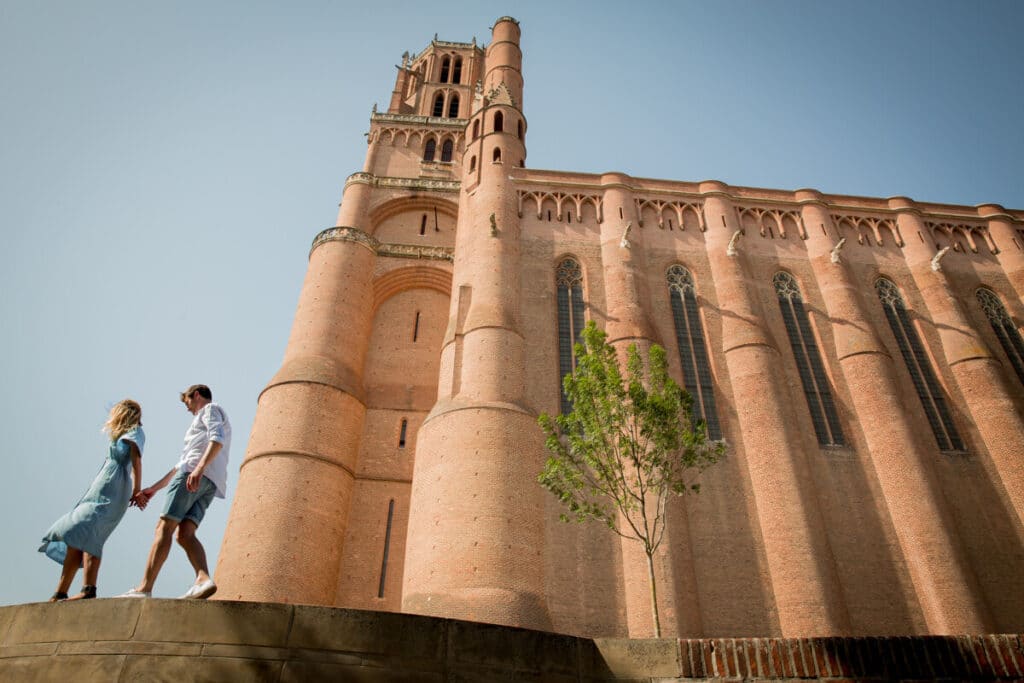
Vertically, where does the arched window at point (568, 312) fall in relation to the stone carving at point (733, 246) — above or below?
below

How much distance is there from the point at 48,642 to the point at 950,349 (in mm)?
23261

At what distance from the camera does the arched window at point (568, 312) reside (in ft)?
60.0

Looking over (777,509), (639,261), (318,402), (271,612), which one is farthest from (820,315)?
(271,612)

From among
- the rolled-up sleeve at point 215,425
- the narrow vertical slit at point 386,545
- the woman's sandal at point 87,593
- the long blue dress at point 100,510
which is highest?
the narrow vertical slit at point 386,545

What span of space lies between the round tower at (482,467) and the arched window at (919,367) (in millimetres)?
12045

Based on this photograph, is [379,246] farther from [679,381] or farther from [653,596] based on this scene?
[653,596]

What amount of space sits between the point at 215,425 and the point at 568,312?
15024mm

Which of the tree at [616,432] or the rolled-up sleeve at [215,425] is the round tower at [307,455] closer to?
the tree at [616,432]

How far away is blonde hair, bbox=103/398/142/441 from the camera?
5.05 metres

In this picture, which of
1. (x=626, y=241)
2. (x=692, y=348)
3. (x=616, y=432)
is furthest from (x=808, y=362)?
(x=616, y=432)

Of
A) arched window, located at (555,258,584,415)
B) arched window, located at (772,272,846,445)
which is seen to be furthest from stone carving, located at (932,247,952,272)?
arched window, located at (555,258,584,415)

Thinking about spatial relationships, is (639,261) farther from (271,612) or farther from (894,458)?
(271,612)

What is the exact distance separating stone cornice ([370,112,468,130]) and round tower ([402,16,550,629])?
1172 cm

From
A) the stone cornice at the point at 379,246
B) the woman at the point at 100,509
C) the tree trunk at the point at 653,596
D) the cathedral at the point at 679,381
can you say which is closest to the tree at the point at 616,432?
the tree trunk at the point at 653,596
